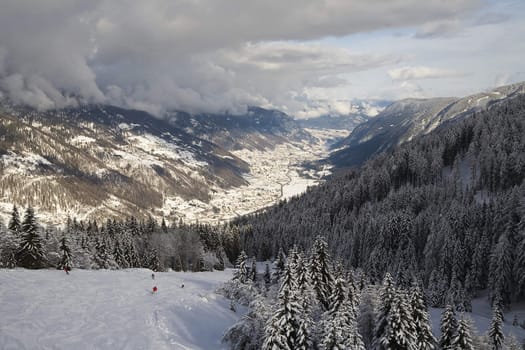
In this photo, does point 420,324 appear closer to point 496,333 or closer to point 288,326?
point 496,333

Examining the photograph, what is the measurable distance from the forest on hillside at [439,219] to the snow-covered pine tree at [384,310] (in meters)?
16.5

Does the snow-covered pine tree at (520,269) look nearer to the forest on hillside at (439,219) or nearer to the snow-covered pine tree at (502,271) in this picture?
the forest on hillside at (439,219)

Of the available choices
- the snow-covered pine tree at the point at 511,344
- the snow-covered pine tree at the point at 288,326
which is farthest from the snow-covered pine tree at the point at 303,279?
the snow-covered pine tree at the point at 511,344

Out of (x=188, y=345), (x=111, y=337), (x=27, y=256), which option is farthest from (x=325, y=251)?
(x=27, y=256)

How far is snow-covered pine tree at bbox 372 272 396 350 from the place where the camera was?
44.0 m

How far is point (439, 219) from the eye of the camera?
11175 centimetres

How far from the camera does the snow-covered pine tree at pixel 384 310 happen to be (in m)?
44.0

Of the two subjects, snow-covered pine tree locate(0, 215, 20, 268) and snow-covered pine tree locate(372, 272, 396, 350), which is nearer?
snow-covered pine tree locate(372, 272, 396, 350)

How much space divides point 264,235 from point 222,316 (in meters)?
107

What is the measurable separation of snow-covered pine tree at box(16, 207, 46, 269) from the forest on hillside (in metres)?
67.5

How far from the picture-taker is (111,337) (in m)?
41.1

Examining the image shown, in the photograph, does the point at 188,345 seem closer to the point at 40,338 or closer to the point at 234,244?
the point at 40,338

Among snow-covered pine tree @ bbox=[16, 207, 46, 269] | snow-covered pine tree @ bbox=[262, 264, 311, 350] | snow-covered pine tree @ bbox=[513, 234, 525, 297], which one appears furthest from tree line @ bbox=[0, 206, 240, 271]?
snow-covered pine tree @ bbox=[513, 234, 525, 297]

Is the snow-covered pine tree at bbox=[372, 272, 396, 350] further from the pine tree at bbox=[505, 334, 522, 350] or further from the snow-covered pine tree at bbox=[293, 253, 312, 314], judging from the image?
the pine tree at bbox=[505, 334, 522, 350]
